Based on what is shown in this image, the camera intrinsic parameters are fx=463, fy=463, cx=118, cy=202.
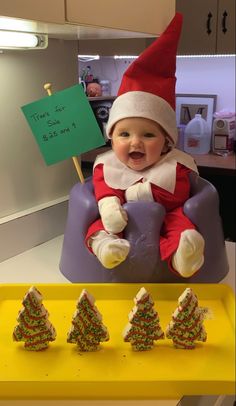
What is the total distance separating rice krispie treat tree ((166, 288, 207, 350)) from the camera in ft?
2.25

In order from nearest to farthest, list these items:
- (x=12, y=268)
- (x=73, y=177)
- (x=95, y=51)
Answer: (x=12, y=268), (x=73, y=177), (x=95, y=51)

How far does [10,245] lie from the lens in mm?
1071

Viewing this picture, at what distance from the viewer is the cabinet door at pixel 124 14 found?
80cm

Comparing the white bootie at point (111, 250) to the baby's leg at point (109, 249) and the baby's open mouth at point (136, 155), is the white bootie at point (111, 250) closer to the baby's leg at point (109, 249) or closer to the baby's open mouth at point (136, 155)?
the baby's leg at point (109, 249)

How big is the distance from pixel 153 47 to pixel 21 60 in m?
0.32

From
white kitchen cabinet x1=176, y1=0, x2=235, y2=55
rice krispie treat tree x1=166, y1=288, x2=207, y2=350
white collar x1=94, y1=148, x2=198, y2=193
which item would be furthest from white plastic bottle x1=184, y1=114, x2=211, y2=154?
rice krispie treat tree x1=166, y1=288, x2=207, y2=350

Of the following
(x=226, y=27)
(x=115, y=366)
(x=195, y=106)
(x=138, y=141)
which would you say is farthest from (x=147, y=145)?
(x=195, y=106)

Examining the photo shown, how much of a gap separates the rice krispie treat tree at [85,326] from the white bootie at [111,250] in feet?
0.41

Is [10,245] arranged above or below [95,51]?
below

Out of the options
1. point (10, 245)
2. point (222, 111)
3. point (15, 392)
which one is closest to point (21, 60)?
point (10, 245)

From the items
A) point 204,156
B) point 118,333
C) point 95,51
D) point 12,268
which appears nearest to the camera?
point 118,333

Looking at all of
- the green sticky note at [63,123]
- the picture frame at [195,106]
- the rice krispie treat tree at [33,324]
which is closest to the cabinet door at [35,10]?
the green sticky note at [63,123]

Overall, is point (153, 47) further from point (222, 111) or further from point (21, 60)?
point (222, 111)

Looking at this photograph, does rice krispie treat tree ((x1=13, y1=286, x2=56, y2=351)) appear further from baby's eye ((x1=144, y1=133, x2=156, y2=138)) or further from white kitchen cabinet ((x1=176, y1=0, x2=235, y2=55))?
white kitchen cabinet ((x1=176, y1=0, x2=235, y2=55))
